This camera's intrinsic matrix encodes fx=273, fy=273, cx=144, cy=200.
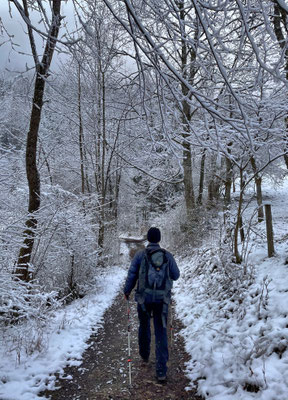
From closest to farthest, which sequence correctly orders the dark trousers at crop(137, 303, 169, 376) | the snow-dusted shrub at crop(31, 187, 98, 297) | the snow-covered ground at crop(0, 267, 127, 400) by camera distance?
the snow-covered ground at crop(0, 267, 127, 400) < the dark trousers at crop(137, 303, 169, 376) < the snow-dusted shrub at crop(31, 187, 98, 297)

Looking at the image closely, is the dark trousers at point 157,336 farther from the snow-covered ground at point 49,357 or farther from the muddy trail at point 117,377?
the snow-covered ground at point 49,357

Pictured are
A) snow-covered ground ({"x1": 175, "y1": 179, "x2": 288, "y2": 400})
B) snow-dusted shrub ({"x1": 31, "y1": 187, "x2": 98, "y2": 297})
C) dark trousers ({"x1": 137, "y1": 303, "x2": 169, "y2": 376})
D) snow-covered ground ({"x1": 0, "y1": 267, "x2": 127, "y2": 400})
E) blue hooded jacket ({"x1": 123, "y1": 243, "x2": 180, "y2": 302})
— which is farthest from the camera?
snow-dusted shrub ({"x1": 31, "y1": 187, "x2": 98, "y2": 297})

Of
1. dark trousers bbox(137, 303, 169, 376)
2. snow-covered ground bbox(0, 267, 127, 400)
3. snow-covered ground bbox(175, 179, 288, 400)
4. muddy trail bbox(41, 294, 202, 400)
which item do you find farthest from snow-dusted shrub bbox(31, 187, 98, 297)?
snow-covered ground bbox(175, 179, 288, 400)

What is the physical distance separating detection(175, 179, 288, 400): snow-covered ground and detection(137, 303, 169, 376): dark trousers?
0.48m

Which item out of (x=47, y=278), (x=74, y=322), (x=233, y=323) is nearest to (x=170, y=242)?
(x=47, y=278)

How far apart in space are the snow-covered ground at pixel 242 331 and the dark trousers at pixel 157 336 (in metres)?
0.48

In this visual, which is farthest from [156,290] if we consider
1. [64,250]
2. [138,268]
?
[64,250]

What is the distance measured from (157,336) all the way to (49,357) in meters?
1.78

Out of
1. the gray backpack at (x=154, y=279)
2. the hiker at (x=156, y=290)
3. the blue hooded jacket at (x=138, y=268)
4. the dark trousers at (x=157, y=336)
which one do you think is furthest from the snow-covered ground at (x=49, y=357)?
the gray backpack at (x=154, y=279)

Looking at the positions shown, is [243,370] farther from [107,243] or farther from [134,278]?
[107,243]

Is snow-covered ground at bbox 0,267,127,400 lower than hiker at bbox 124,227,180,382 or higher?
lower

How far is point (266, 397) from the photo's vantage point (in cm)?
265

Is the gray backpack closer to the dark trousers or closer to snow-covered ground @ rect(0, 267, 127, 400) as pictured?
the dark trousers

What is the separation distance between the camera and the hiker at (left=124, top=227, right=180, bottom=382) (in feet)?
11.9
